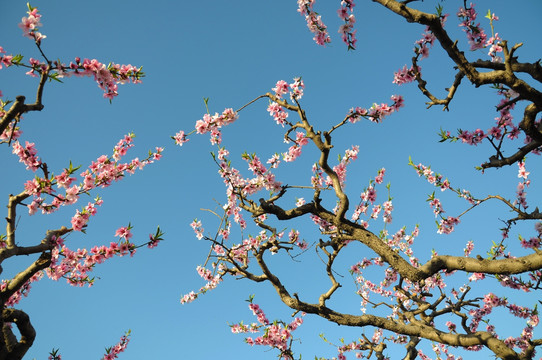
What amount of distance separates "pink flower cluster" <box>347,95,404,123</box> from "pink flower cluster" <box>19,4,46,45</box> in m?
4.78

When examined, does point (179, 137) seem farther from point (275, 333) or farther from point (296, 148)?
point (275, 333)

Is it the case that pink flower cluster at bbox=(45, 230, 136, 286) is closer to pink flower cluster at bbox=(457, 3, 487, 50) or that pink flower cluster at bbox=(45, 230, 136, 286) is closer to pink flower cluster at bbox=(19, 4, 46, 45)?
pink flower cluster at bbox=(19, 4, 46, 45)

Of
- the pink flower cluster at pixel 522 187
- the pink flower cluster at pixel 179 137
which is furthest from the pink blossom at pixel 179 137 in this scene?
the pink flower cluster at pixel 522 187

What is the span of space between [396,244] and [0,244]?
33.1 ft

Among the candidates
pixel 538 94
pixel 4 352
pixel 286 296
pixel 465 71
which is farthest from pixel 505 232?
pixel 4 352

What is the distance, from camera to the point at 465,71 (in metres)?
4.24

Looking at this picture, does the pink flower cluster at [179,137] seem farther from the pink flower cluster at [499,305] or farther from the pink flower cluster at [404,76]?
the pink flower cluster at [499,305]

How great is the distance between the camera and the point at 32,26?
169 inches

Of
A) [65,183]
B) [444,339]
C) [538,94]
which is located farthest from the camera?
[65,183]

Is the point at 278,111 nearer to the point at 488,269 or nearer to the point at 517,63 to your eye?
the point at 517,63

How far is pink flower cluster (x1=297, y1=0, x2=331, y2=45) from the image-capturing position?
5.55 meters

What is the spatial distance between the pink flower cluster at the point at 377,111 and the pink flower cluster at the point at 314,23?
1375 millimetres

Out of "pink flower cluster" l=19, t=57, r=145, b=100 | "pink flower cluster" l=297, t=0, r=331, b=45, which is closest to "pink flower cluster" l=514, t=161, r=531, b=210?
"pink flower cluster" l=297, t=0, r=331, b=45

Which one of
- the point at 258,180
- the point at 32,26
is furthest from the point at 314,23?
the point at 32,26
